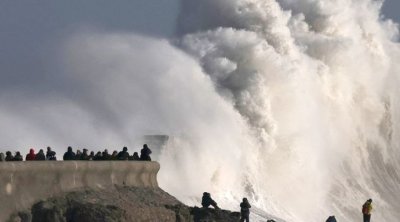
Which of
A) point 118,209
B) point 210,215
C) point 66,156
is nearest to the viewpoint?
point 118,209

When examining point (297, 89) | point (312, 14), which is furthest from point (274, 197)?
point (312, 14)

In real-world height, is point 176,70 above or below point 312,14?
below

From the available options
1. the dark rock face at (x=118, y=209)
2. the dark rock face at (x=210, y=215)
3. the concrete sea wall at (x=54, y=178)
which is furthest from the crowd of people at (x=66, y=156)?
the dark rock face at (x=210, y=215)

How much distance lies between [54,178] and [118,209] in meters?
1.08

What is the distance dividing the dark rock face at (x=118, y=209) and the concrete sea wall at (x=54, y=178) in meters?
0.14

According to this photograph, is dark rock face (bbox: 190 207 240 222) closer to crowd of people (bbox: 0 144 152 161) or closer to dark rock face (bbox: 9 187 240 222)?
dark rock face (bbox: 9 187 240 222)

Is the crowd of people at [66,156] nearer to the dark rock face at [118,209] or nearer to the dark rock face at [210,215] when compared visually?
the dark rock face at [118,209]

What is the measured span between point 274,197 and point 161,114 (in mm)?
4355

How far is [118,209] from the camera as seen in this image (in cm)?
2520

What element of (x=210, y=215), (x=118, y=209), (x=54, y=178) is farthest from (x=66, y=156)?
(x=210, y=215)

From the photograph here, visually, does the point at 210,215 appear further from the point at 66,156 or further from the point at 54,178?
the point at 54,178

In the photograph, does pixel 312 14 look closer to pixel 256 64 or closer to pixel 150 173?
pixel 256 64

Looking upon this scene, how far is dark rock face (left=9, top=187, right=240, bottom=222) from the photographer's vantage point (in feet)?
79.9

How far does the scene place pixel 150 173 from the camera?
2881 cm
